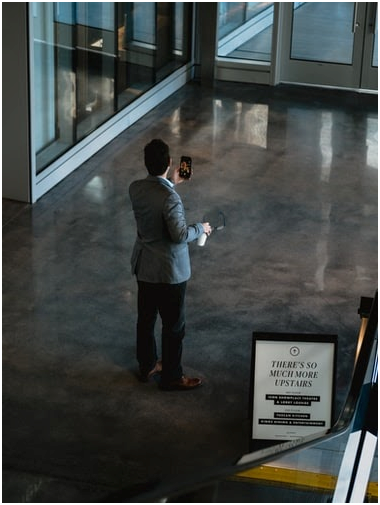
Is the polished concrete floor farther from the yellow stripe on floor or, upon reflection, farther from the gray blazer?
the gray blazer

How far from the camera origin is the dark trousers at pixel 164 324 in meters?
6.13

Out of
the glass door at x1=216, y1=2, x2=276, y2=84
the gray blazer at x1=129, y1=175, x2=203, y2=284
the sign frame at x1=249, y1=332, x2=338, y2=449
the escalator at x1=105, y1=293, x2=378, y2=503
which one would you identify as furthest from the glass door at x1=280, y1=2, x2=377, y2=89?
the escalator at x1=105, y1=293, x2=378, y2=503

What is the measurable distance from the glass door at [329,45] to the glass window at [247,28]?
0.27 metres

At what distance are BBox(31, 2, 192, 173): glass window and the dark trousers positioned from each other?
3432 mm

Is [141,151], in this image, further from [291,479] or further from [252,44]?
[291,479]

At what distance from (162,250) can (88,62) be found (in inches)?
187

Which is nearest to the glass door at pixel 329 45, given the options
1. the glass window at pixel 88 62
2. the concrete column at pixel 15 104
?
the glass window at pixel 88 62

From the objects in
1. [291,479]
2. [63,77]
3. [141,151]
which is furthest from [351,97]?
[291,479]

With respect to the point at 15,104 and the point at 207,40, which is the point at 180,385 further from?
the point at 207,40

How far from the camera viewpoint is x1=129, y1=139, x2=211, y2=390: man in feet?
19.3

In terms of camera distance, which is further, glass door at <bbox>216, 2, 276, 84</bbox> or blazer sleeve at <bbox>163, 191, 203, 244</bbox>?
glass door at <bbox>216, 2, 276, 84</bbox>

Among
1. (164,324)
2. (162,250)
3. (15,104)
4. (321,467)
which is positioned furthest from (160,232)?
(15,104)

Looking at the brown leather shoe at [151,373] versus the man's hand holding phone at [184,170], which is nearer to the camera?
the man's hand holding phone at [184,170]

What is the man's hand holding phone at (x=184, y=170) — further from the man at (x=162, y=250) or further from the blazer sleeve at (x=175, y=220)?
the blazer sleeve at (x=175, y=220)
